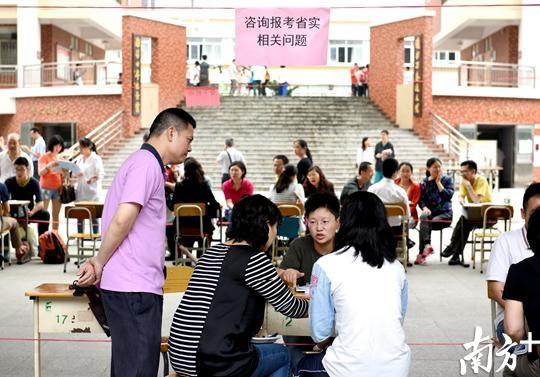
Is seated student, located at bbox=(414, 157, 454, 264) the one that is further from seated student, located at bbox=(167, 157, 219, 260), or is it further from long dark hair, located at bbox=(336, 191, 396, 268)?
long dark hair, located at bbox=(336, 191, 396, 268)

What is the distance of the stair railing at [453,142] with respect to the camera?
87.2 ft

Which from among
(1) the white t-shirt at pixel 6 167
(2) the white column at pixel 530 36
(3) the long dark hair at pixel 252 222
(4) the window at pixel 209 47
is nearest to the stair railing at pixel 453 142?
(2) the white column at pixel 530 36

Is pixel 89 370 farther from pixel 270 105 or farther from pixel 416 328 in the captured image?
pixel 270 105

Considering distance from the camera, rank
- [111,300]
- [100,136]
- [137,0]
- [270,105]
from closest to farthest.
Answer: [111,300] < [100,136] < [270,105] < [137,0]

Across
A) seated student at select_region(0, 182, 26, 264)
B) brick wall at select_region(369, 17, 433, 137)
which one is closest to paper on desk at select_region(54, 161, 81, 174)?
seated student at select_region(0, 182, 26, 264)

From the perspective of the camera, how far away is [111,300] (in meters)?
4.08

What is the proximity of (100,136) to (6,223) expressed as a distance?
17.0 m

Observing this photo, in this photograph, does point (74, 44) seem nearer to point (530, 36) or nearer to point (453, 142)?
point (453, 142)

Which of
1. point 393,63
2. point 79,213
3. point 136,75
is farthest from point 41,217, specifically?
point 393,63

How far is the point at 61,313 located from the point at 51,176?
27.8ft

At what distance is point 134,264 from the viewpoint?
13.3ft

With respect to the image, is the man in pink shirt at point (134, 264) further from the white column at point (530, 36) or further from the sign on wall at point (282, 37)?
the white column at point (530, 36)

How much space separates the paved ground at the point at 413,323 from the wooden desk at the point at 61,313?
1319 millimetres

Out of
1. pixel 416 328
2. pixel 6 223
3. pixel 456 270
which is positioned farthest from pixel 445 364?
pixel 6 223
